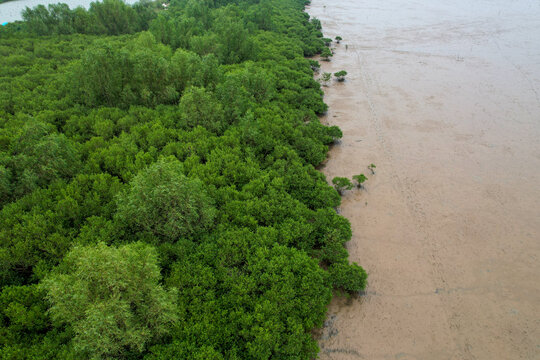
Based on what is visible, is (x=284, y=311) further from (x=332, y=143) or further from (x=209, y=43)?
(x=209, y=43)

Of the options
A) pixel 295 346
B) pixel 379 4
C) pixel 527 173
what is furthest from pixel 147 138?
pixel 379 4

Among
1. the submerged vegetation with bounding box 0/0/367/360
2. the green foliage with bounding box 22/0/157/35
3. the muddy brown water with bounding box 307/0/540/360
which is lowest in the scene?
the muddy brown water with bounding box 307/0/540/360

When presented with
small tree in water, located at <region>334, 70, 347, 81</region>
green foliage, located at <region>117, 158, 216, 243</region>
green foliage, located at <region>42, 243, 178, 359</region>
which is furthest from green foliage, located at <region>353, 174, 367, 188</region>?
small tree in water, located at <region>334, 70, 347, 81</region>

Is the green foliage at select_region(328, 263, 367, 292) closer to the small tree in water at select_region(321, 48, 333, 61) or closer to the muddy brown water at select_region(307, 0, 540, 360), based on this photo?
the muddy brown water at select_region(307, 0, 540, 360)

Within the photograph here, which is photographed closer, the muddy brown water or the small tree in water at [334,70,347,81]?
the muddy brown water

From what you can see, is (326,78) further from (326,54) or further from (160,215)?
(160,215)

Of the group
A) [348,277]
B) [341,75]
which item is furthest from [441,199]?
[341,75]
